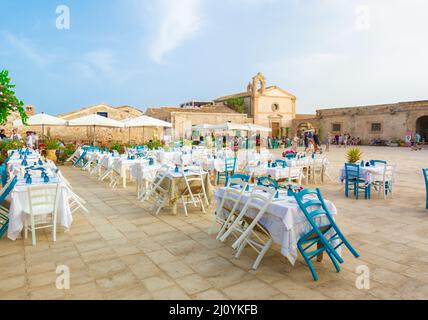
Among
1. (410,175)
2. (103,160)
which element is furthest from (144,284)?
(410,175)

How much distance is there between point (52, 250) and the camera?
13.4 ft

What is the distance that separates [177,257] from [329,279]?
1.74 meters

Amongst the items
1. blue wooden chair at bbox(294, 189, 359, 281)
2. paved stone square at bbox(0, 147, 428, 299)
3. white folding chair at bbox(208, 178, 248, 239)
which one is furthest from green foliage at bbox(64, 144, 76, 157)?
blue wooden chair at bbox(294, 189, 359, 281)

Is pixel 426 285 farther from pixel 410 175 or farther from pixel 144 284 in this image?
pixel 410 175

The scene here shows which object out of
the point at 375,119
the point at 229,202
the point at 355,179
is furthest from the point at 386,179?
the point at 375,119

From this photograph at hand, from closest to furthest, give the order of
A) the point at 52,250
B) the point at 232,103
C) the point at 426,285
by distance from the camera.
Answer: the point at 426,285 → the point at 52,250 → the point at 232,103

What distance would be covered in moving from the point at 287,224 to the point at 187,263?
1.26m

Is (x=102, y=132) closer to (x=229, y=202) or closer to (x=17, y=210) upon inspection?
(x=17, y=210)

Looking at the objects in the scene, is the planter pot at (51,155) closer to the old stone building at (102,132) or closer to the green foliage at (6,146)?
the green foliage at (6,146)

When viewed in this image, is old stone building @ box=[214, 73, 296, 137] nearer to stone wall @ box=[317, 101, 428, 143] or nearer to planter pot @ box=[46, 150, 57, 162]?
stone wall @ box=[317, 101, 428, 143]

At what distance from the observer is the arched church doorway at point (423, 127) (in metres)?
28.8

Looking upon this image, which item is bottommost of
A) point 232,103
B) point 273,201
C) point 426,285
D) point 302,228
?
point 426,285

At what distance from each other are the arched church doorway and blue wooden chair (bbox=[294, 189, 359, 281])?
30663 millimetres

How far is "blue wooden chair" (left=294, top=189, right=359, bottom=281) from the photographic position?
10.7 ft
